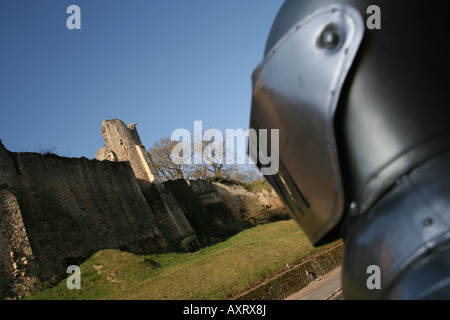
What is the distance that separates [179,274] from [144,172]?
1394cm

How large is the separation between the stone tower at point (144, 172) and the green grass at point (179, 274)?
642 centimetres

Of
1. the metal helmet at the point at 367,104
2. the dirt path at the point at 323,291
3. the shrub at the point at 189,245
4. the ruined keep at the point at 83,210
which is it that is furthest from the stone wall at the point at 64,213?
the metal helmet at the point at 367,104

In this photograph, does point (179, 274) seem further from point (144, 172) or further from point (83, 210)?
point (144, 172)

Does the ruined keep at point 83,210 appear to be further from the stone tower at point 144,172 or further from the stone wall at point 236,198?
the stone wall at point 236,198

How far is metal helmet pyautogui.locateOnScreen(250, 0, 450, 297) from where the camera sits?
138 centimetres

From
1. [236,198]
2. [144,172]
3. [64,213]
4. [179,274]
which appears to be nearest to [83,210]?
[64,213]

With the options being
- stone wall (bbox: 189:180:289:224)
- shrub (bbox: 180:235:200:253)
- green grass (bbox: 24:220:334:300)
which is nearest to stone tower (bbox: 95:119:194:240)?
shrub (bbox: 180:235:200:253)

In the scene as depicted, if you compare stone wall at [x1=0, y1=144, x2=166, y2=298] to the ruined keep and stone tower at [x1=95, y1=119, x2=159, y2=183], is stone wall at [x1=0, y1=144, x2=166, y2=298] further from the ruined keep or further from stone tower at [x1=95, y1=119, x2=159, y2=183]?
stone tower at [x1=95, y1=119, x2=159, y2=183]

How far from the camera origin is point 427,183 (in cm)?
131

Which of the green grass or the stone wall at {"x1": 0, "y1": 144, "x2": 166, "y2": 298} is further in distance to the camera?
the stone wall at {"x1": 0, "y1": 144, "x2": 166, "y2": 298}

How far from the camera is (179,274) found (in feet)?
34.7

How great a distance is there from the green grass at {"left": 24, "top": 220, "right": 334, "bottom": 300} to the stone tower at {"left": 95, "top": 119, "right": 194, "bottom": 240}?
6.42 metres

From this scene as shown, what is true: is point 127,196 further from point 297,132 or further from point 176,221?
point 297,132

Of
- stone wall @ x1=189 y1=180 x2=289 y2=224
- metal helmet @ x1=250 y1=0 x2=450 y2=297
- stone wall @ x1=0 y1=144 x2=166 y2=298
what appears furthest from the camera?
stone wall @ x1=189 y1=180 x2=289 y2=224
